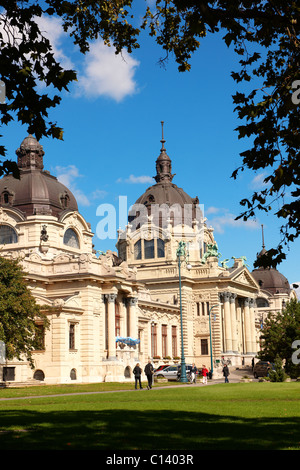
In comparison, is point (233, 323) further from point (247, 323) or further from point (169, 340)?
point (169, 340)

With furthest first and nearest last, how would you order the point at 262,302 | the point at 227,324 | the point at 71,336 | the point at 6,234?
the point at 262,302 < the point at 227,324 < the point at 6,234 < the point at 71,336

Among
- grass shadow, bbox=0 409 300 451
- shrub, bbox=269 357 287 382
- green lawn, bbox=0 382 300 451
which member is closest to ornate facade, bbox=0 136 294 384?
shrub, bbox=269 357 287 382

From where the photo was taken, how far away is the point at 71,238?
240 ft

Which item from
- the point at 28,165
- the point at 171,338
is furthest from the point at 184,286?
the point at 28,165

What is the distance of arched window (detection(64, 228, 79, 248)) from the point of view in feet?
237

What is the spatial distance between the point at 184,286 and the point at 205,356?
10367mm

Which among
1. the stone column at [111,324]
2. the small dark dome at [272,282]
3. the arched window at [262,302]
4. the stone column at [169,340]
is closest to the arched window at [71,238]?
the stone column at [111,324]

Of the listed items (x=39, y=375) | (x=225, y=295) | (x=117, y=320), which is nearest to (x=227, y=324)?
(x=225, y=295)

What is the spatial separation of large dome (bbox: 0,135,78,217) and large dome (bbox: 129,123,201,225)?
33500mm

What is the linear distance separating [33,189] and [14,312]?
94.6 feet

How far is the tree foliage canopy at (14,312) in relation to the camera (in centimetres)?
4328

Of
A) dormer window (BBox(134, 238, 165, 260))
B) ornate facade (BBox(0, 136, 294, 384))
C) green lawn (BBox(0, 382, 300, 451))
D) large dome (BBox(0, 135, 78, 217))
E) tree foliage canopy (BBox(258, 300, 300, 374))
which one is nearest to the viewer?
green lawn (BBox(0, 382, 300, 451))

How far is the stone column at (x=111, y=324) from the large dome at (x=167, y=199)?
4431cm

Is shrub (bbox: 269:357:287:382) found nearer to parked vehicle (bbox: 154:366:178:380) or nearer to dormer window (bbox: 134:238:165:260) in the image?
parked vehicle (bbox: 154:366:178:380)
